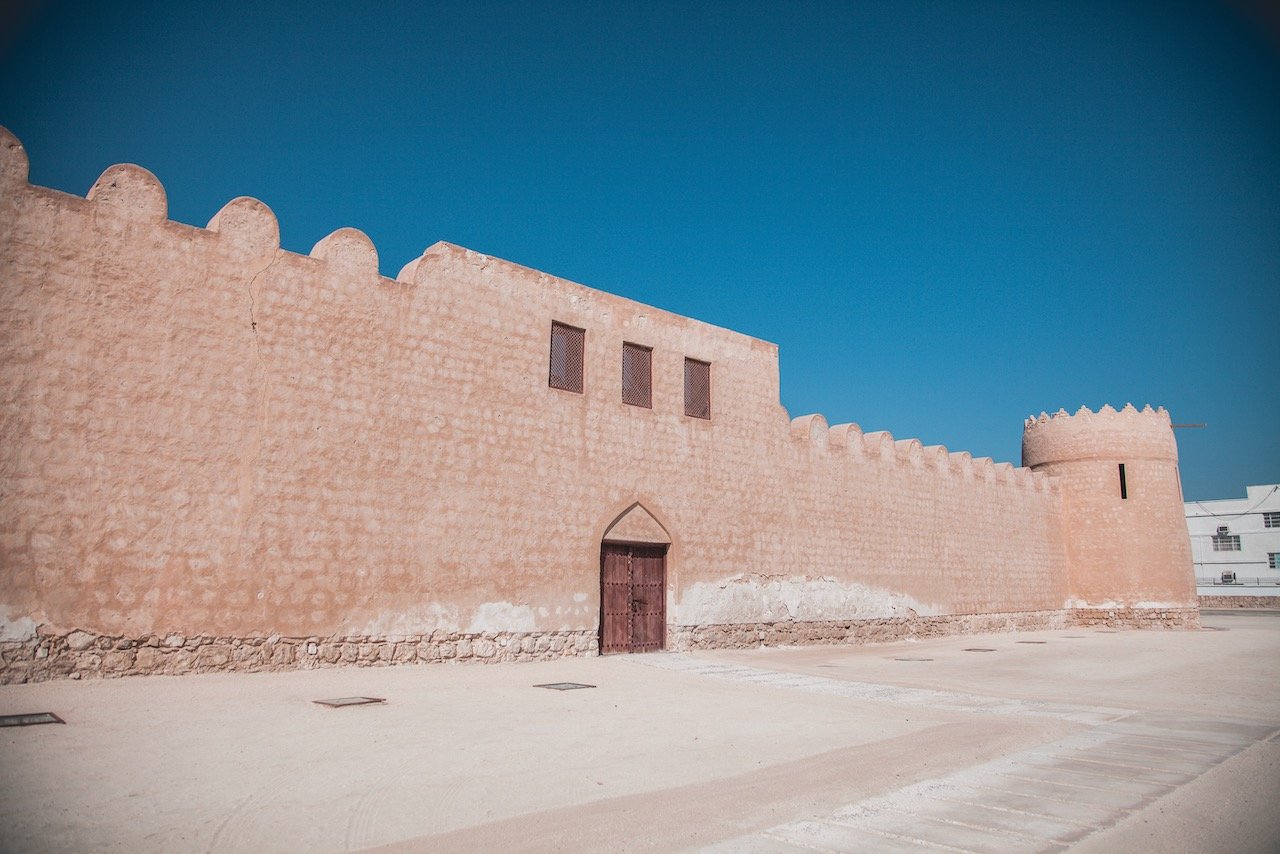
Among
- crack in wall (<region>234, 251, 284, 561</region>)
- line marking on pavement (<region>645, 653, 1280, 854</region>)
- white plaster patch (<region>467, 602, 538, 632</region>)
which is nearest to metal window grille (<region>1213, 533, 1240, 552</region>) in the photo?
line marking on pavement (<region>645, 653, 1280, 854</region>)

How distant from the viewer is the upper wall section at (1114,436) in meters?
23.3

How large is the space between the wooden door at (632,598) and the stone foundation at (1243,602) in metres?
39.8

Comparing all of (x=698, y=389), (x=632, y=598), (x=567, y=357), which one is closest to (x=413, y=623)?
(x=632, y=598)

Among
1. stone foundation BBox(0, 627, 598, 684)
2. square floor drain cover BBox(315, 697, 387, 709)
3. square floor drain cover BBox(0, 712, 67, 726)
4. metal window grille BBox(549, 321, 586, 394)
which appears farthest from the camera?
metal window grille BBox(549, 321, 586, 394)

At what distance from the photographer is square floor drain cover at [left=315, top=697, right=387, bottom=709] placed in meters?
6.89

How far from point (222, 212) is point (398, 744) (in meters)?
6.67

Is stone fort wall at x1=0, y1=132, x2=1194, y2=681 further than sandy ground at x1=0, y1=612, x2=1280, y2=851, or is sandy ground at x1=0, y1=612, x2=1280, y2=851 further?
stone fort wall at x1=0, y1=132, x2=1194, y2=681

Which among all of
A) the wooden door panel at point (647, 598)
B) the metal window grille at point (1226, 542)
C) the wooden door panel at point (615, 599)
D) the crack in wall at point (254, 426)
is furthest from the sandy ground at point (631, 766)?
the metal window grille at point (1226, 542)

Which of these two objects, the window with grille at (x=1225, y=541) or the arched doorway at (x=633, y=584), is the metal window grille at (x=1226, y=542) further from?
the arched doorway at (x=633, y=584)

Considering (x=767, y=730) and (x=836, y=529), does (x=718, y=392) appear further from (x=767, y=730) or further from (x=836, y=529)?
(x=767, y=730)

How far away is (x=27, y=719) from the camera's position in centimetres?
573

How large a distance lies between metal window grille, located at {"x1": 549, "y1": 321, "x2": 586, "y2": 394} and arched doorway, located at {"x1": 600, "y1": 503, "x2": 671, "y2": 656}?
219cm

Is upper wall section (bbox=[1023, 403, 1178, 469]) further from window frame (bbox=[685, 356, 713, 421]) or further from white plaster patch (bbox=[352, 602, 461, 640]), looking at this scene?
white plaster patch (bbox=[352, 602, 461, 640])

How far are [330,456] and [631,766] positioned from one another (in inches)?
240
